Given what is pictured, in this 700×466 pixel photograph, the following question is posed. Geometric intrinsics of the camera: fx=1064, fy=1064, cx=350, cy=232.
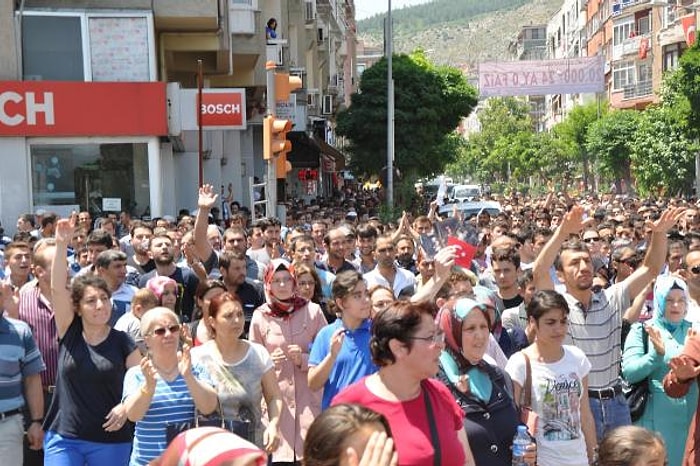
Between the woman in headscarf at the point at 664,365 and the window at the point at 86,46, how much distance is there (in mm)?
15143

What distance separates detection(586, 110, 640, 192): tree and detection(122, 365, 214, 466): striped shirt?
46123 mm

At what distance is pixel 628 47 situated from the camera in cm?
6800

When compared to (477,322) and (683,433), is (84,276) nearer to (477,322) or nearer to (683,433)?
(477,322)

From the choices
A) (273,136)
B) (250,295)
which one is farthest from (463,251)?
(273,136)

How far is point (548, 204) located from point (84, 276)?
1916 centimetres

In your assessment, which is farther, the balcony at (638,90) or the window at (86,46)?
the balcony at (638,90)

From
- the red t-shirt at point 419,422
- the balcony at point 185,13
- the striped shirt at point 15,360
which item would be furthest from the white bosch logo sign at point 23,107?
the red t-shirt at point 419,422

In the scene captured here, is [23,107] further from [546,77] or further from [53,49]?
[546,77]

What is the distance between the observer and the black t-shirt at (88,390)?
5930 mm

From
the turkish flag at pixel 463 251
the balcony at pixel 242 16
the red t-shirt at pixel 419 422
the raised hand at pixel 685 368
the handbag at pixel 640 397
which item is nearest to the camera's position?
the red t-shirt at pixel 419 422

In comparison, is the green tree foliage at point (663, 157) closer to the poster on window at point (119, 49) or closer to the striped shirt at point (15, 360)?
the poster on window at point (119, 49)

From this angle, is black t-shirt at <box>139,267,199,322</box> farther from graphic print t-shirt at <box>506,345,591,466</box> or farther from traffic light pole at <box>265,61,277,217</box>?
traffic light pole at <box>265,61,277,217</box>

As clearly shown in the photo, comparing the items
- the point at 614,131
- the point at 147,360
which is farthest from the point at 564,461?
the point at 614,131

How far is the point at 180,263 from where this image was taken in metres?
9.91
